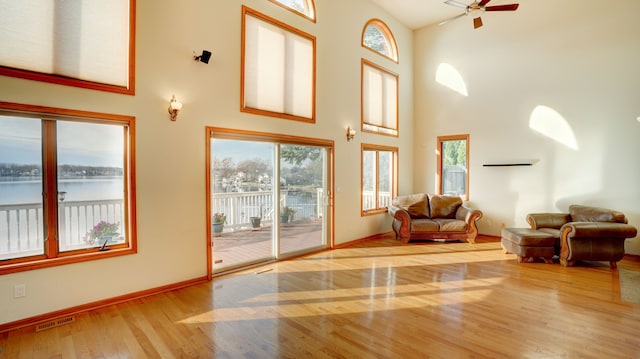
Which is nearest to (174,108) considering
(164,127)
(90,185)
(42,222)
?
(164,127)

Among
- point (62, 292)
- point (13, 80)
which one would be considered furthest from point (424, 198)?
point (13, 80)

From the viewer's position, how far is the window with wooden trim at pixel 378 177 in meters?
7.05

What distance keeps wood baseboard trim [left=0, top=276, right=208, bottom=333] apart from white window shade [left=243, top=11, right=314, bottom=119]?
2.65 meters

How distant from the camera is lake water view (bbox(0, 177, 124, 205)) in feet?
10.0

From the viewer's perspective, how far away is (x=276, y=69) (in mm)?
5129

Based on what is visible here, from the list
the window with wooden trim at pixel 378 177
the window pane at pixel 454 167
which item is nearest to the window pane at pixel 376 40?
the window with wooden trim at pixel 378 177

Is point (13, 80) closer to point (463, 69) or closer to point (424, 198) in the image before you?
point (424, 198)

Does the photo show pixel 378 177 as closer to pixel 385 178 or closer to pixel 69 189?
pixel 385 178

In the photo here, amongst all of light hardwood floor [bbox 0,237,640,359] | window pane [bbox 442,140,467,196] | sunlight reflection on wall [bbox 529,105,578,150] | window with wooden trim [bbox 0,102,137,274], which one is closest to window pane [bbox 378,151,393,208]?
window pane [bbox 442,140,467,196]

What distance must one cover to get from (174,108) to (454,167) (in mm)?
6499

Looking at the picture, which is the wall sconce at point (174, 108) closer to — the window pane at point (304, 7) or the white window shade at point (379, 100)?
the window pane at point (304, 7)

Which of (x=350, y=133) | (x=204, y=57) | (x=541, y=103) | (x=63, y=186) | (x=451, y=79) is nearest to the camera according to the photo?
(x=63, y=186)

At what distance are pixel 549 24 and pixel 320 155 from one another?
542 centimetres

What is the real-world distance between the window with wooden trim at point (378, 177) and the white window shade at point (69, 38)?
4666mm
